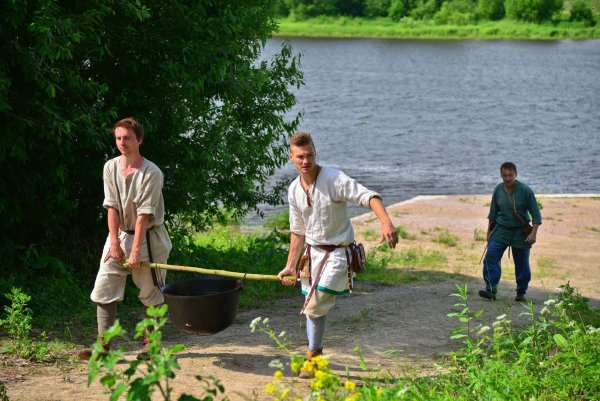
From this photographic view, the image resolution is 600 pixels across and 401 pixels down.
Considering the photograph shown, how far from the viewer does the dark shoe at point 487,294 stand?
10633mm

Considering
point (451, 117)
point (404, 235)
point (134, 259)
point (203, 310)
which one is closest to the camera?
point (203, 310)

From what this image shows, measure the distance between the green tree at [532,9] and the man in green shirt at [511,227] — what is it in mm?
79752

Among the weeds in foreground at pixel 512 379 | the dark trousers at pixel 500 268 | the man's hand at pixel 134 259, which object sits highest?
the man's hand at pixel 134 259

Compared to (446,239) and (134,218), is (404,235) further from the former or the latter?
(134,218)

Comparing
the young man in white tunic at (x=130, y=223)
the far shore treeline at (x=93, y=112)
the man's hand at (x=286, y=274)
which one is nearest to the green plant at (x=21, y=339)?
the young man in white tunic at (x=130, y=223)

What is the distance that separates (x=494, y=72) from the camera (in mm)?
58812

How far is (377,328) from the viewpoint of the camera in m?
9.12

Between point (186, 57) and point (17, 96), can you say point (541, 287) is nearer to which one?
point (186, 57)

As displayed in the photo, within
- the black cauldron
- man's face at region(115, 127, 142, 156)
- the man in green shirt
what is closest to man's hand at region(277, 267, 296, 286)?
the black cauldron

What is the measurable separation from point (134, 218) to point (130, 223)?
6cm

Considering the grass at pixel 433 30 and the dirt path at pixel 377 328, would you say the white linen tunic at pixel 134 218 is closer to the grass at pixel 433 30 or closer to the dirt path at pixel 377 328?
the dirt path at pixel 377 328

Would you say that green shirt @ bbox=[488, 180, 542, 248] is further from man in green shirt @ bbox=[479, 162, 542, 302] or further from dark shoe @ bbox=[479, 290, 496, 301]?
dark shoe @ bbox=[479, 290, 496, 301]

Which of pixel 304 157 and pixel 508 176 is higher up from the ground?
pixel 304 157

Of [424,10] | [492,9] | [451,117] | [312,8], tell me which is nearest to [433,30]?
[424,10]
